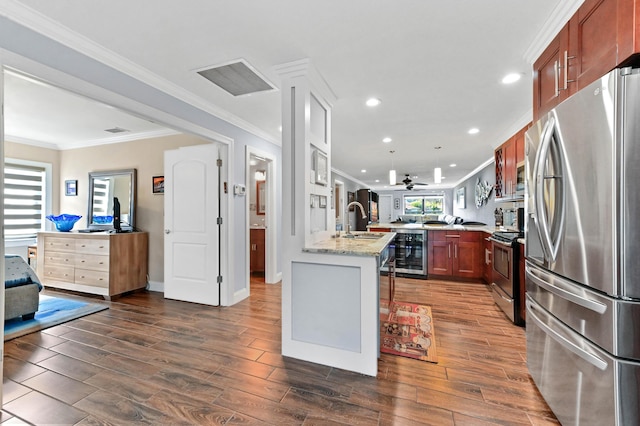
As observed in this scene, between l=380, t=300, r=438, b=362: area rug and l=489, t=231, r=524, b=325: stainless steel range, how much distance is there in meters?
0.80

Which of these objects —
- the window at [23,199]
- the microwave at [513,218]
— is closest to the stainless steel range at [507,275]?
the microwave at [513,218]

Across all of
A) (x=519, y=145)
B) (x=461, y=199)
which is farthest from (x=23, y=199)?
(x=461, y=199)

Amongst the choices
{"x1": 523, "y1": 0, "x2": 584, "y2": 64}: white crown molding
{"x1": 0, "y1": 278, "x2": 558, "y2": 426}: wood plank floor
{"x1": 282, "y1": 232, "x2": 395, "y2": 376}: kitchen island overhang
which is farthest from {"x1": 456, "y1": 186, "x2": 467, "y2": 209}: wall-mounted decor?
{"x1": 282, "y1": 232, "x2": 395, "y2": 376}: kitchen island overhang

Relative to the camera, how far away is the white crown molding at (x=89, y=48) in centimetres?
162

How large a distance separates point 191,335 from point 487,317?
3.07 m

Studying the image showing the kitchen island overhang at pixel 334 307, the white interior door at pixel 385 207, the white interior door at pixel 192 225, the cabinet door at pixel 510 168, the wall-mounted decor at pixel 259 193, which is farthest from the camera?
the white interior door at pixel 385 207

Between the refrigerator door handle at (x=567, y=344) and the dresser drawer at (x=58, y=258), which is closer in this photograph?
the refrigerator door handle at (x=567, y=344)

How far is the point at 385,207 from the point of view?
14.1 m

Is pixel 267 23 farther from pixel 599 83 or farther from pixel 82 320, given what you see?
pixel 82 320

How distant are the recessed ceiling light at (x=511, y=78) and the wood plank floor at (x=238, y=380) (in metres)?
2.35

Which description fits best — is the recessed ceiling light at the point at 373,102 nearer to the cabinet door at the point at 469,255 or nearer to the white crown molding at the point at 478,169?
the cabinet door at the point at 469,255

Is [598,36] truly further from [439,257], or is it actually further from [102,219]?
[102,219]

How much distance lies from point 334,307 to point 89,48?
2.55m

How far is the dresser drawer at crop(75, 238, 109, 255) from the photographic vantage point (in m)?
3.70
